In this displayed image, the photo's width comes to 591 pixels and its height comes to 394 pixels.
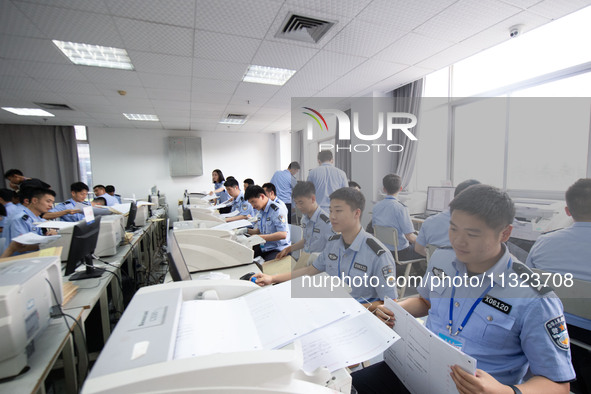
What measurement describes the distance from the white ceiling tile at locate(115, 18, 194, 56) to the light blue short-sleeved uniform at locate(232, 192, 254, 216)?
6.91ft

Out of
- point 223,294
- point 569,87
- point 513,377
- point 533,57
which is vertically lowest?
point 513,377

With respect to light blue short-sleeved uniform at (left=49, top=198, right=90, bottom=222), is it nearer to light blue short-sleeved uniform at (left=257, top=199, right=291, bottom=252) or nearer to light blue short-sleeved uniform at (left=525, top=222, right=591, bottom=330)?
light blue short-sleeved uniform at (left=257, top=199, right=291, bottom=252)

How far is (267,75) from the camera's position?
3.78 m

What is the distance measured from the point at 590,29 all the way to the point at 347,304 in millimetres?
3766

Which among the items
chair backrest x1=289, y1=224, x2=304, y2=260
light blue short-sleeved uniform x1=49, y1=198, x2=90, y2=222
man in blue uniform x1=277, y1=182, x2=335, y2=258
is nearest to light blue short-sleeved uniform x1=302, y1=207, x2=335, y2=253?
man in blue uniform x1=277, y1=182, x2=335, y2=258

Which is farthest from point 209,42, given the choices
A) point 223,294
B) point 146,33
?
point 223,294

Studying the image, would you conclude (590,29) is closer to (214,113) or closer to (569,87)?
(569,87)

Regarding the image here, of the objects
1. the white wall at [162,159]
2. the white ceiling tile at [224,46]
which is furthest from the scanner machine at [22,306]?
the white wall at [162,159]

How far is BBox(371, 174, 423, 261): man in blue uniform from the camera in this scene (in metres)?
2.73

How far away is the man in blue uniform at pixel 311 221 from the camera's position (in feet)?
7.81

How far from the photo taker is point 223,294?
34.2 inches

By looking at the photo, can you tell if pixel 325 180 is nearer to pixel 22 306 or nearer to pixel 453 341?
pixel 453 341

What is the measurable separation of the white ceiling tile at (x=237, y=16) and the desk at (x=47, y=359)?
225 centimetres

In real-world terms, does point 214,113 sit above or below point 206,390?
above
